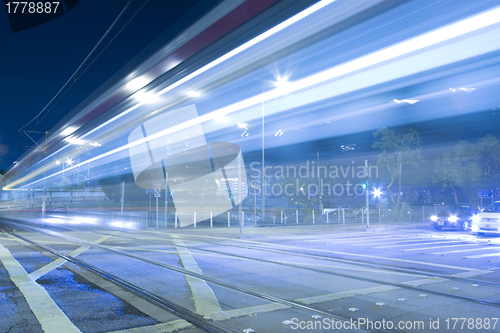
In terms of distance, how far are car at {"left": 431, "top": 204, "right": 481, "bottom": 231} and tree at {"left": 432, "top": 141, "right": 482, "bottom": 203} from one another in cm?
1047

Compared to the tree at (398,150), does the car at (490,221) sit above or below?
below

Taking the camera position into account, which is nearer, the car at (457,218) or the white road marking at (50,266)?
the white road marking at (50,266)

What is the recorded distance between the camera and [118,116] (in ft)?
52.3

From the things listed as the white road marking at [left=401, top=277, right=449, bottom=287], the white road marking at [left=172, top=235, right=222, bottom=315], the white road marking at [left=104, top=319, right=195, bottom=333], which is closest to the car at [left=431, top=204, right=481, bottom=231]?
the white road marking at [left=401, top=277, right=449, bottom=287]

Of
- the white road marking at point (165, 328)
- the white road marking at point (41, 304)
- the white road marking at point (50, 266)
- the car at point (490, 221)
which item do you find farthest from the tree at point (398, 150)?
the white road marking at point (165, 328)

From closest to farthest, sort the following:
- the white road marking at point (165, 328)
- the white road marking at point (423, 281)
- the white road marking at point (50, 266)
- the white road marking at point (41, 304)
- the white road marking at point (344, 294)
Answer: the white road marking at point (165, 328)
the white road marking at point (41, 304)
the white road marking at point (344, 294)
the white road marking at point (423, 281)
the white road marking at point (50, 266)

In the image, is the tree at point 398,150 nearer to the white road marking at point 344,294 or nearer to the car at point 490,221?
the car at point 490,221

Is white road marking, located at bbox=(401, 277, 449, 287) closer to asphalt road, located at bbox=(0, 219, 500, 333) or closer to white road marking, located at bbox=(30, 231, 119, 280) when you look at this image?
asphalt road, located at bbox=(0, 219, 500, 333)

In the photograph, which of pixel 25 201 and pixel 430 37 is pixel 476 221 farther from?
pixel 25 201

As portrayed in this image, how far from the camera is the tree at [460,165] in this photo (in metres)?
31.4

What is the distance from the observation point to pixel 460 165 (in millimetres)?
32156

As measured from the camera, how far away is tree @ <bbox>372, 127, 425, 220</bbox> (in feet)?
98.0

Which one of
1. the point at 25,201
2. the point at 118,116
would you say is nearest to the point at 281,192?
the point at 118,116

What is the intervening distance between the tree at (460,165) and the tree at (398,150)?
13.0 feet
